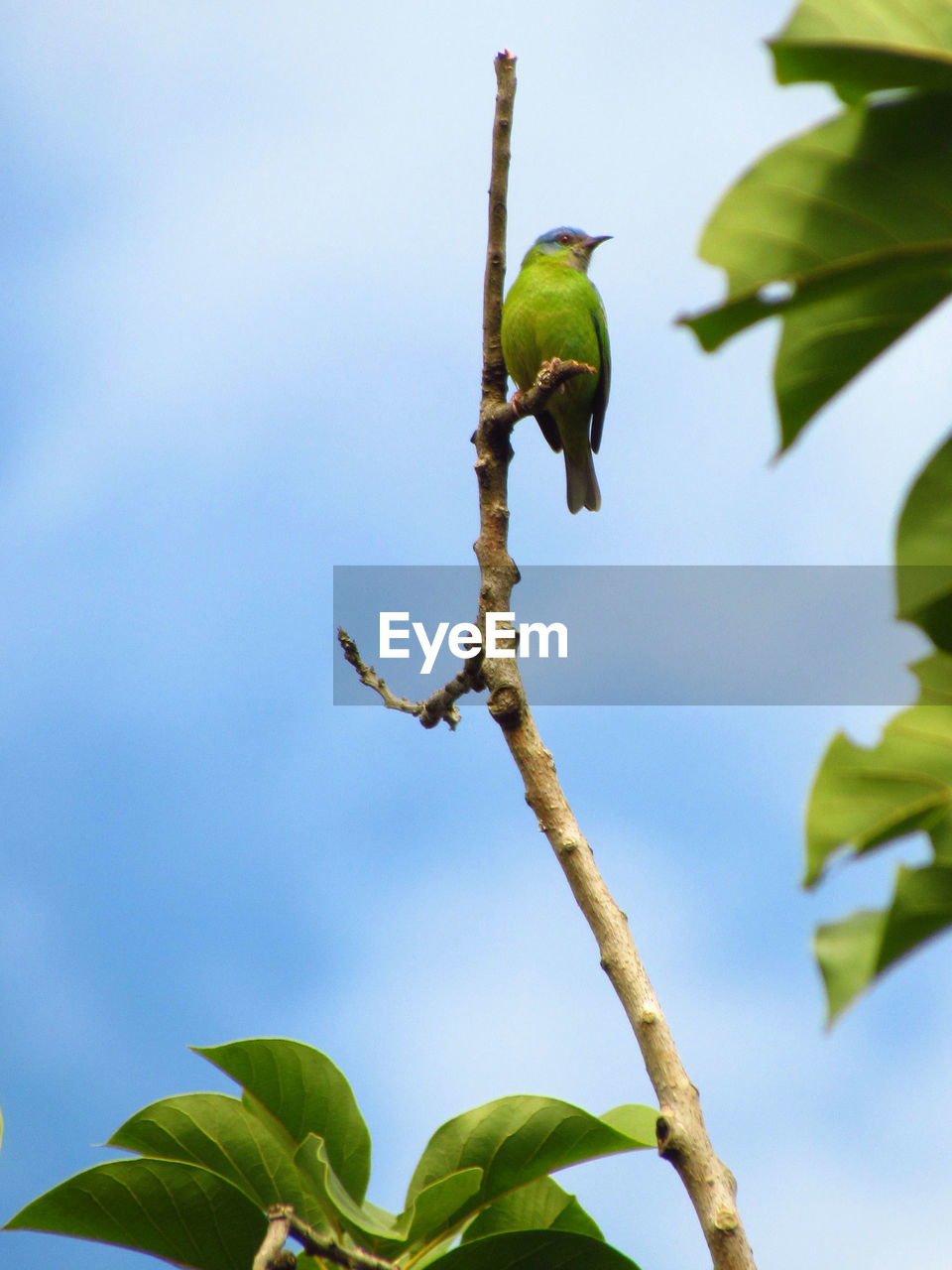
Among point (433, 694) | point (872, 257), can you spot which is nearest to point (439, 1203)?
point (433, 694)

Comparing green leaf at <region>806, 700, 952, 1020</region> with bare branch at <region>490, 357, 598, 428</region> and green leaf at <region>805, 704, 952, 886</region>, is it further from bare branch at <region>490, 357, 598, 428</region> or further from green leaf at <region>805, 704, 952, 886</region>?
bare branch at <region>490, 357, 598, 428</region>

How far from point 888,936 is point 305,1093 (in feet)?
3.63

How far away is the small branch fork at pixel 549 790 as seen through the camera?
1517mm

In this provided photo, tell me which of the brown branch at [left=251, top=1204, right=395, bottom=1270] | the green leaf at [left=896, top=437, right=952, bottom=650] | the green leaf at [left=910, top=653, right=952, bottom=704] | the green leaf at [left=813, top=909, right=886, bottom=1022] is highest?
the green leaf at [left=896, top=437, right=952, bottom=650]

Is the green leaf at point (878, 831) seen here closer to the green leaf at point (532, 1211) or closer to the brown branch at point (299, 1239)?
the brown branch at point (299, 1239)

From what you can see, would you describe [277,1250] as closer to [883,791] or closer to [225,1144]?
[225,1144]

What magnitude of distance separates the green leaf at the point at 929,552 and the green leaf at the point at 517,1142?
1.01 metres

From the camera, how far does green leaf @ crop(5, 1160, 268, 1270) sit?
5.07 feet

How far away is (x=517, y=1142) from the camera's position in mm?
1673

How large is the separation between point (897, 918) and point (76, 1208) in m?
1.23

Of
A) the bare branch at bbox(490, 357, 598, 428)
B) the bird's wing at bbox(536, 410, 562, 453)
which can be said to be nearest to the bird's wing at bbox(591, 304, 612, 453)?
the bird's wing at bbox(536, 410, 562, 453)

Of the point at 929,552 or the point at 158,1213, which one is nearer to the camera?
the point at 929,552

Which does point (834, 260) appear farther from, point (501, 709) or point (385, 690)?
point (385, 690)

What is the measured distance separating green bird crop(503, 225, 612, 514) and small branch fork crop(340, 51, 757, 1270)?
2.31 metres
